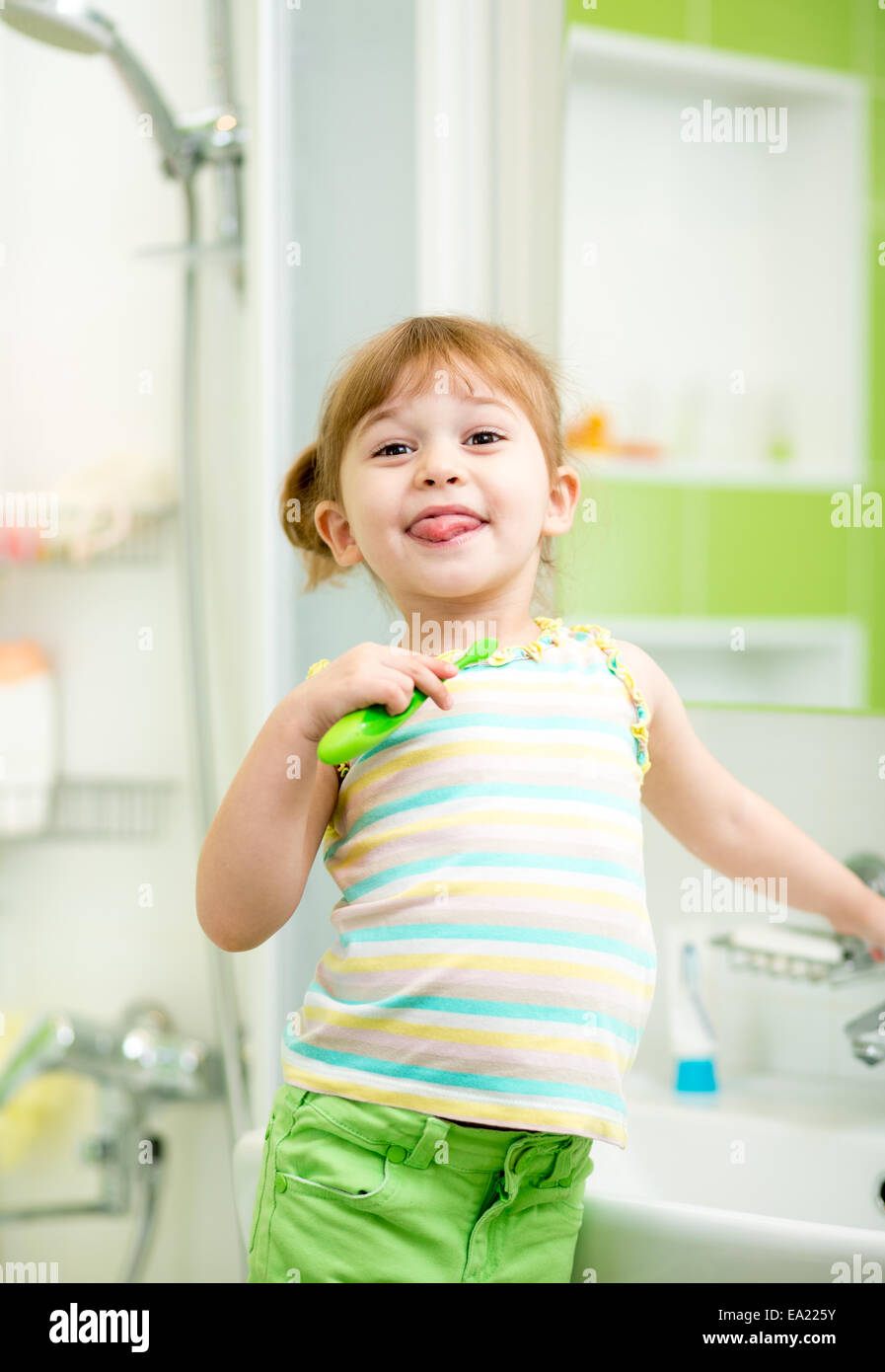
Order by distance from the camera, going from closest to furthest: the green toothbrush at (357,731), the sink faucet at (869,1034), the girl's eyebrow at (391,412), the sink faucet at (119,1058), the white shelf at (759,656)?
the green toothbrush at (357,731)
the girl's eyebrow at (391,412)
the sink faucet at (869,1034)
the white shelf at (759,656)
the sink faucet at (119,1058)

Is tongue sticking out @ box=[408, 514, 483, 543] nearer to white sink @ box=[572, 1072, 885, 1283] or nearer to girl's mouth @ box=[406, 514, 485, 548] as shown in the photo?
girl's mouth @ box=[406, 514, 485, 548]

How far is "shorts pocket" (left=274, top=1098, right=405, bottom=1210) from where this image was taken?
1.90 feet

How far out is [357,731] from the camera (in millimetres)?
542

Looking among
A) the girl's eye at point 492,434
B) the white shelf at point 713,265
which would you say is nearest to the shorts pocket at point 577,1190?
the girl's eye at point 492,434

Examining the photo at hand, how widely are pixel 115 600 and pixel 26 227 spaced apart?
404 millimetres

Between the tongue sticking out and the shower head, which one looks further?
the shower head

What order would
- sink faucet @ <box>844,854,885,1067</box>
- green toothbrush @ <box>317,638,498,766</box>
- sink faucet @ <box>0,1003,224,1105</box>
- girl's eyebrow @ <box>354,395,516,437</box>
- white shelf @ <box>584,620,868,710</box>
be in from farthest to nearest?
sink faucet @ <box>0,1003,224,1105</box>, white shelf @ <box>584,620,868,710</box>, sink faucet @ <box>844,854,885,1067</box>, girl's eyebrow @ <box>354,395,516,437</box>, green toothbrush @ <box>317,638,498,766</box>

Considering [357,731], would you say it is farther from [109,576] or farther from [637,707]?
[109,576]

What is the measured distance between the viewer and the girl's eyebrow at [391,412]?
646mm

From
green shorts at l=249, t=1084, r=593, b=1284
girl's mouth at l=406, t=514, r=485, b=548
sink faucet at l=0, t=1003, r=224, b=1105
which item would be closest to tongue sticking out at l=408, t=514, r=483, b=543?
girl's mouth at l=406, t=514, r=485, b=548

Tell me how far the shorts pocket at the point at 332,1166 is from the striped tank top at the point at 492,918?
0.06ft

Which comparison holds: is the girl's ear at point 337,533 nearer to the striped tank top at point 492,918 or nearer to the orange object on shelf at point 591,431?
the striped tank top at point 492,918
